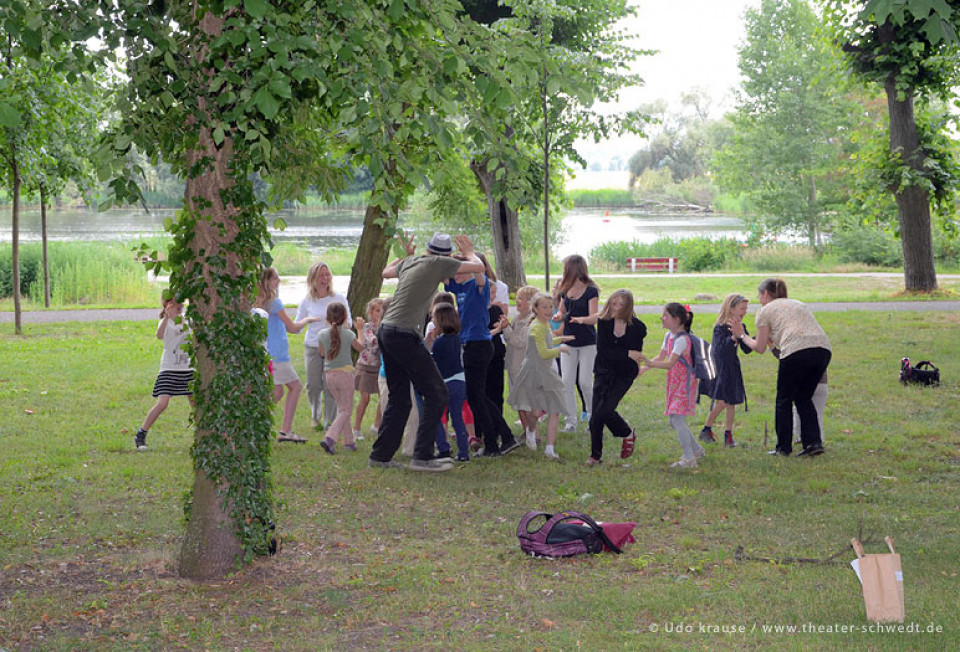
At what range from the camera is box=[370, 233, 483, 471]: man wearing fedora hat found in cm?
838

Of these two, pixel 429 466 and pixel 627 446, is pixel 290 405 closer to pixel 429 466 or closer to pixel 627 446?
pixel 429 466

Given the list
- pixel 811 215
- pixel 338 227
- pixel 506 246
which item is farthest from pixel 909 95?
pixel 338 227

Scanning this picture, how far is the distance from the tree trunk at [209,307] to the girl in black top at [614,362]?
355 centimetres

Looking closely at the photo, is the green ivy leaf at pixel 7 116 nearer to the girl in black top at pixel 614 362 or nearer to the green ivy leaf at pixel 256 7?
the green ivy leaf at pixel 256 7

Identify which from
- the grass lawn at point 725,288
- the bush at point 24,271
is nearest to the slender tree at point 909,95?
the grass lawn at point 725,288

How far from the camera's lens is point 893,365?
14125mm

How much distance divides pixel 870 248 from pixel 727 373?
96.6ft

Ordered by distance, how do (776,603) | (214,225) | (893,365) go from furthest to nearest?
1. (893,365)
2. (214,225)
3. (776,603)

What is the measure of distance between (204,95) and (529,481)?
4.07 metres

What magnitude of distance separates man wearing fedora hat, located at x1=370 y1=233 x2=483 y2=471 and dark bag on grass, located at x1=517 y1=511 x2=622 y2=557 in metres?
2.28

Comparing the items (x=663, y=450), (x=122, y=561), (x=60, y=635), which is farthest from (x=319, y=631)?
(x=663, y=450)

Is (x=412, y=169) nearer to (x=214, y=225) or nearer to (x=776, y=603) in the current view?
(x=214, y=225)

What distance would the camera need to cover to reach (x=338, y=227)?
2473 inches

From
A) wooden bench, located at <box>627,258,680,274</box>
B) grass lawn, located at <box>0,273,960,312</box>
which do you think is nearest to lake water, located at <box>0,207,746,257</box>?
wooden bench, located at <box>627,258,680,274</box>
